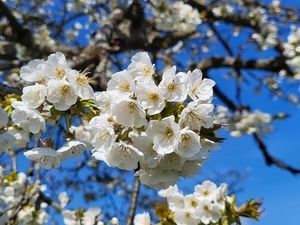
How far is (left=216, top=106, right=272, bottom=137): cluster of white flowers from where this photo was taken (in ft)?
18.4

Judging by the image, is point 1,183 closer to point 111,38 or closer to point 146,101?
point 146,101

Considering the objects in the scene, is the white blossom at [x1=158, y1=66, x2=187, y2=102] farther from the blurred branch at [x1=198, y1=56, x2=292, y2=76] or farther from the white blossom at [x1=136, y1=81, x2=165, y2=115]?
the blurred branch at [x1=198, y1=56, x2=292, y2=76]

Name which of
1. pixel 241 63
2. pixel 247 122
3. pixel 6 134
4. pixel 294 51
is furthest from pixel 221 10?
pixel 6 134

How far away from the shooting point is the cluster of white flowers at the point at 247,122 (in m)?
5.61

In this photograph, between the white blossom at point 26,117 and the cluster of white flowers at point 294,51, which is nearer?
the white blossom at point 26,117

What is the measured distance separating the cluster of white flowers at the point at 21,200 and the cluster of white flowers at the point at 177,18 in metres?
2.82

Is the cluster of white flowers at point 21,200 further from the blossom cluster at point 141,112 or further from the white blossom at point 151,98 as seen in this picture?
the white blossom at point 151,98

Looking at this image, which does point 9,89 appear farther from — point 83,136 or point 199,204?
point 199,204

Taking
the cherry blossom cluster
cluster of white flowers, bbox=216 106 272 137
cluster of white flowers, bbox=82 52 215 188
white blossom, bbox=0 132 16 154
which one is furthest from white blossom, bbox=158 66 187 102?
cluster of white flowers, bbox=216 106 272 137

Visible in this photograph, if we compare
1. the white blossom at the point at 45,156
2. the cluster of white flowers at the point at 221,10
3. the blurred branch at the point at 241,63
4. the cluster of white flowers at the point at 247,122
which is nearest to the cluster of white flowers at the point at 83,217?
the white blossom at the point at 45,156

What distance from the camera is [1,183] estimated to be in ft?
8.66

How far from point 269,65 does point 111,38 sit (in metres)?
1.80

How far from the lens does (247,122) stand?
562 cm

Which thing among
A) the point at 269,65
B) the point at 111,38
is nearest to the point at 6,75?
the point at 111,38
